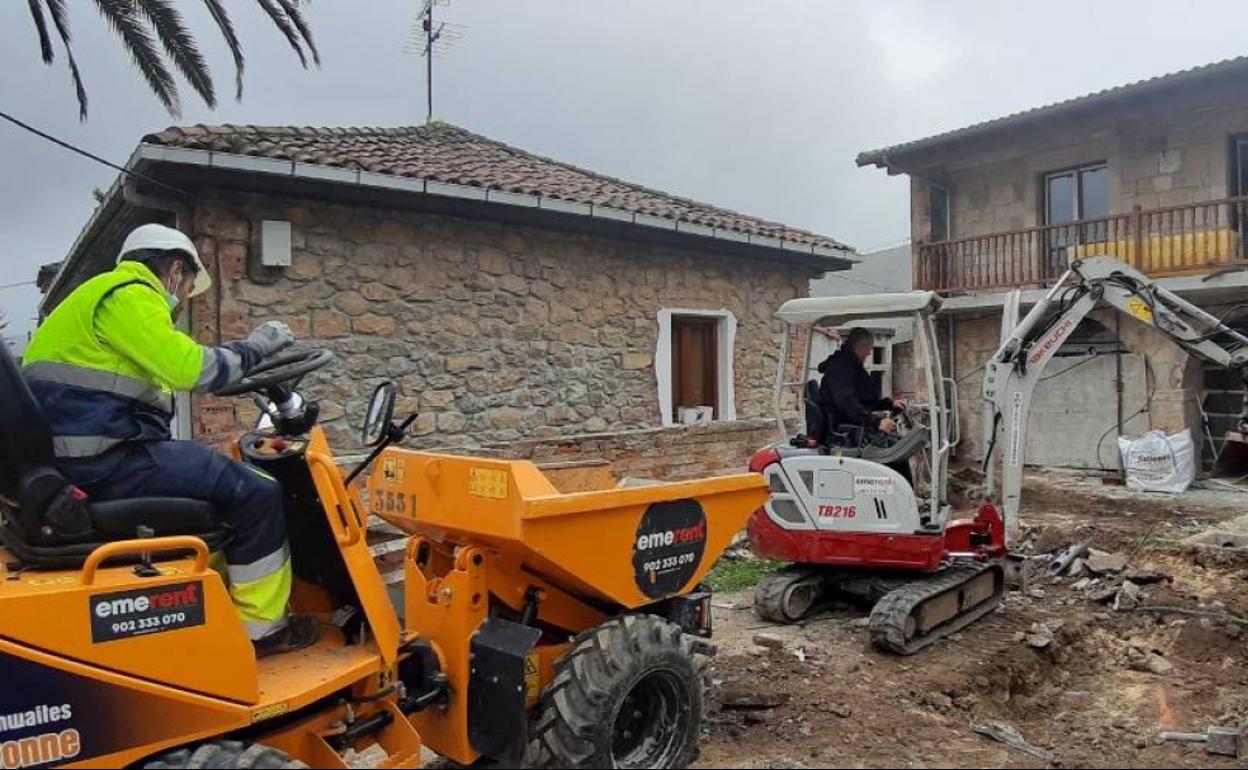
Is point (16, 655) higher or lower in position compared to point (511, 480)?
lower

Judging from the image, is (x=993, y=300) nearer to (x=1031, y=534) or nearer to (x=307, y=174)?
(x=1031, y=534)

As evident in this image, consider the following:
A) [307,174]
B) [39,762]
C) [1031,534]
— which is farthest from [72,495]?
[1031,534]

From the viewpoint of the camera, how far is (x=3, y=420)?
2.47m

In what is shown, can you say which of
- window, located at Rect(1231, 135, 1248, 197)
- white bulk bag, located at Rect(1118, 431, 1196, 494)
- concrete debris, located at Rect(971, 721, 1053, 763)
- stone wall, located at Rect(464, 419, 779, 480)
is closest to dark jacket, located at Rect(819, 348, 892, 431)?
stone wall, located at Rect(464, 419, 779, 480)

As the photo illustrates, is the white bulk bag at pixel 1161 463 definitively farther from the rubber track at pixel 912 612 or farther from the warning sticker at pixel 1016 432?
the rubber track at pixel 912 612

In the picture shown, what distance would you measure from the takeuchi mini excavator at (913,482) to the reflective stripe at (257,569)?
3.65m

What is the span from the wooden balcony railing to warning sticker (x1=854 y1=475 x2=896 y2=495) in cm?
940

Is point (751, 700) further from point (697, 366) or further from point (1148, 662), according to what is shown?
point (697, 366)

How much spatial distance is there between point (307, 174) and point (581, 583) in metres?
4.76

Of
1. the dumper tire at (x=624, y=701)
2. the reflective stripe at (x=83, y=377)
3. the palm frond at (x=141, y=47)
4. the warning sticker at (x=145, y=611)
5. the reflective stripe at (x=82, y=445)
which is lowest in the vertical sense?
the dumper tire at (x=624, y=701)

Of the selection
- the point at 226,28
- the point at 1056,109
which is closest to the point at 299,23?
the point at 226,28

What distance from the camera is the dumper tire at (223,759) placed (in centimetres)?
240

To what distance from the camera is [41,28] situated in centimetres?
813

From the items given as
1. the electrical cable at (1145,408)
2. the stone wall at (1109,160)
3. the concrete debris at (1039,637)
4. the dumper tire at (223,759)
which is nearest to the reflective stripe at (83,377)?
the dumper tire at (223,759)
